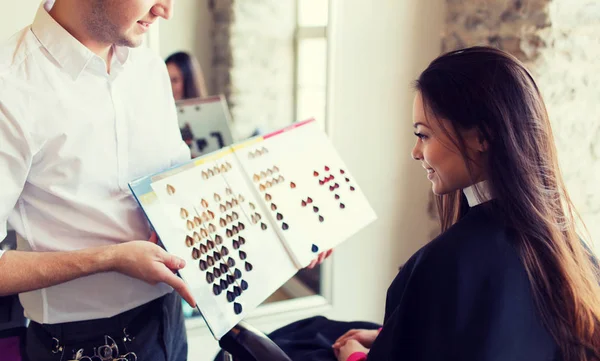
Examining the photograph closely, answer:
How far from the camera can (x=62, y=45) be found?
4.17ft

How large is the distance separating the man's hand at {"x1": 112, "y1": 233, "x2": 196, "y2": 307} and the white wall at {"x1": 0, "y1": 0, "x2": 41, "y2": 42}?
112 centimetres

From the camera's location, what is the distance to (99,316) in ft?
4.44

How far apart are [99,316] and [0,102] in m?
0.53

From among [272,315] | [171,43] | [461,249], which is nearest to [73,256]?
[461,249]

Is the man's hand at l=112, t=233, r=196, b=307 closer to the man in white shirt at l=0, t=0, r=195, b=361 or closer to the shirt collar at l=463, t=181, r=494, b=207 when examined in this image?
the man in white shirt at l=0, t=0, r=195, b=361

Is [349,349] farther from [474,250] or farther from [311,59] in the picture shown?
[311,59]

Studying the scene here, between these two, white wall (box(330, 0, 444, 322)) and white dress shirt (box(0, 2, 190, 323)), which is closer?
white dress shirt (box(0, 2, 190, 323))

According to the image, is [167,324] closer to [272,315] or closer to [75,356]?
[75,356]

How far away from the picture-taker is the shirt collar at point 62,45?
1.27m

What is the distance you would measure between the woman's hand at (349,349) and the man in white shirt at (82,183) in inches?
18.2

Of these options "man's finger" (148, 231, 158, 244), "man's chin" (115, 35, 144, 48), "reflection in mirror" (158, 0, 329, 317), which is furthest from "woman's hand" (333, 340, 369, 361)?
"reflection in mirror" (158, 0, 329, 317)

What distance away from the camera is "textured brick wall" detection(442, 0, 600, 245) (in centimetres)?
225

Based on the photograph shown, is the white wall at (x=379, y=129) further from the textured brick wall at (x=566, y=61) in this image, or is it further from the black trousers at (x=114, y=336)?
the black trousers at (x=114, y=336)

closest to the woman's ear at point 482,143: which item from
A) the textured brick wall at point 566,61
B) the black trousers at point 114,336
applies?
the black trousers at point 114,336
